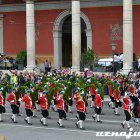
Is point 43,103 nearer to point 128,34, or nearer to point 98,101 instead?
point 98,101

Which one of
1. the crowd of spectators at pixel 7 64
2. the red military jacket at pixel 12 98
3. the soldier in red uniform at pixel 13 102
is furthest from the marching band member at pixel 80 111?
the crowd of spectators at pixel 7 64

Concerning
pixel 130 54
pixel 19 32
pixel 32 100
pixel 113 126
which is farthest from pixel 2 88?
pixel 19 32

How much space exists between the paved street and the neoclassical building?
40.5 ft

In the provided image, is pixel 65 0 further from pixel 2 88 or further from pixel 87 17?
pixel 2 88

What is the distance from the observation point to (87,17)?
42500mm

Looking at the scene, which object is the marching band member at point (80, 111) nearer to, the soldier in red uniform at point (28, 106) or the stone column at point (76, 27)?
the soldier in red uniform at point (28, 106)

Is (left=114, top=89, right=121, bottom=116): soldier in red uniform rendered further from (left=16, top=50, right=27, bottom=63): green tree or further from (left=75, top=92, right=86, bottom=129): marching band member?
(left=16, top=50, right=27, bottom=63): green tree

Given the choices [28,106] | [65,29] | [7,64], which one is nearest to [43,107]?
[28,106]

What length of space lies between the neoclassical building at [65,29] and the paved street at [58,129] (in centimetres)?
1233

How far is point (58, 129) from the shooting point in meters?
22.1

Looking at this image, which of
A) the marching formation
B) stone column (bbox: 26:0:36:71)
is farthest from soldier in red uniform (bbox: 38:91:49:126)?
stone column (bbox: 26:0:36:71)

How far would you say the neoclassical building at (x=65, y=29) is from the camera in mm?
38906

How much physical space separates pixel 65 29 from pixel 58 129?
23.2 meters

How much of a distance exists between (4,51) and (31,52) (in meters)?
7.13
